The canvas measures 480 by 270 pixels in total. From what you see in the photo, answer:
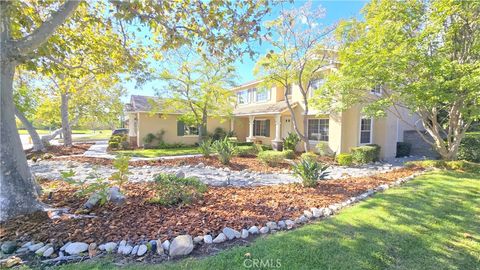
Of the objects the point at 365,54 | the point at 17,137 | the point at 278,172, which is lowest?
the point at 278,172

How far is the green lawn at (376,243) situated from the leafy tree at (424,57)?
170 inches

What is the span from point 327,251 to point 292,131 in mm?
14774

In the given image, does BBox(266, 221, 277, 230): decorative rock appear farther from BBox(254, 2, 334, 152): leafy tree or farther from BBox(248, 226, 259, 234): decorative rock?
BBox(254, 2, 334, 152): leafy tree

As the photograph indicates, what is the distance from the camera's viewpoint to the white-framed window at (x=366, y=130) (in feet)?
46.8

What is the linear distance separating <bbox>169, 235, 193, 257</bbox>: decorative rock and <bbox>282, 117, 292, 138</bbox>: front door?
1540 centimetres

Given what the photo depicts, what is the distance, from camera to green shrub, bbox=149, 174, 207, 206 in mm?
5262

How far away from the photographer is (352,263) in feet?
10.5

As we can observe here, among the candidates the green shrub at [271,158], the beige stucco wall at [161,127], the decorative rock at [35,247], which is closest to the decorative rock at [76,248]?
the decorative rock at [35,247]

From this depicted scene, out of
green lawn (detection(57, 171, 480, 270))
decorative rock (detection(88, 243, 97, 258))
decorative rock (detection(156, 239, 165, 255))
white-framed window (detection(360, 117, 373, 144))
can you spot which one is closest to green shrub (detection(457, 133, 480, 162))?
white-framed window (detection(360, 117, 373, 144))

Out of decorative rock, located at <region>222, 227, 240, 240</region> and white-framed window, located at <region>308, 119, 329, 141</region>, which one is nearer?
decorative rock, located at <region>222, 227, 240, 240</region>

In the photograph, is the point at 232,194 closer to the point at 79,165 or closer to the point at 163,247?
the point at 163,247

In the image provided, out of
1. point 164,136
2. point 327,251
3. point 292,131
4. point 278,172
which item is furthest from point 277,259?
point 164,136

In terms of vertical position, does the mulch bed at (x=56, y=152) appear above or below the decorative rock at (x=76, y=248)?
above

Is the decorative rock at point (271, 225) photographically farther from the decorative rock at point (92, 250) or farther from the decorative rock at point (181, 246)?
the decorative rock at point (92, 250)
